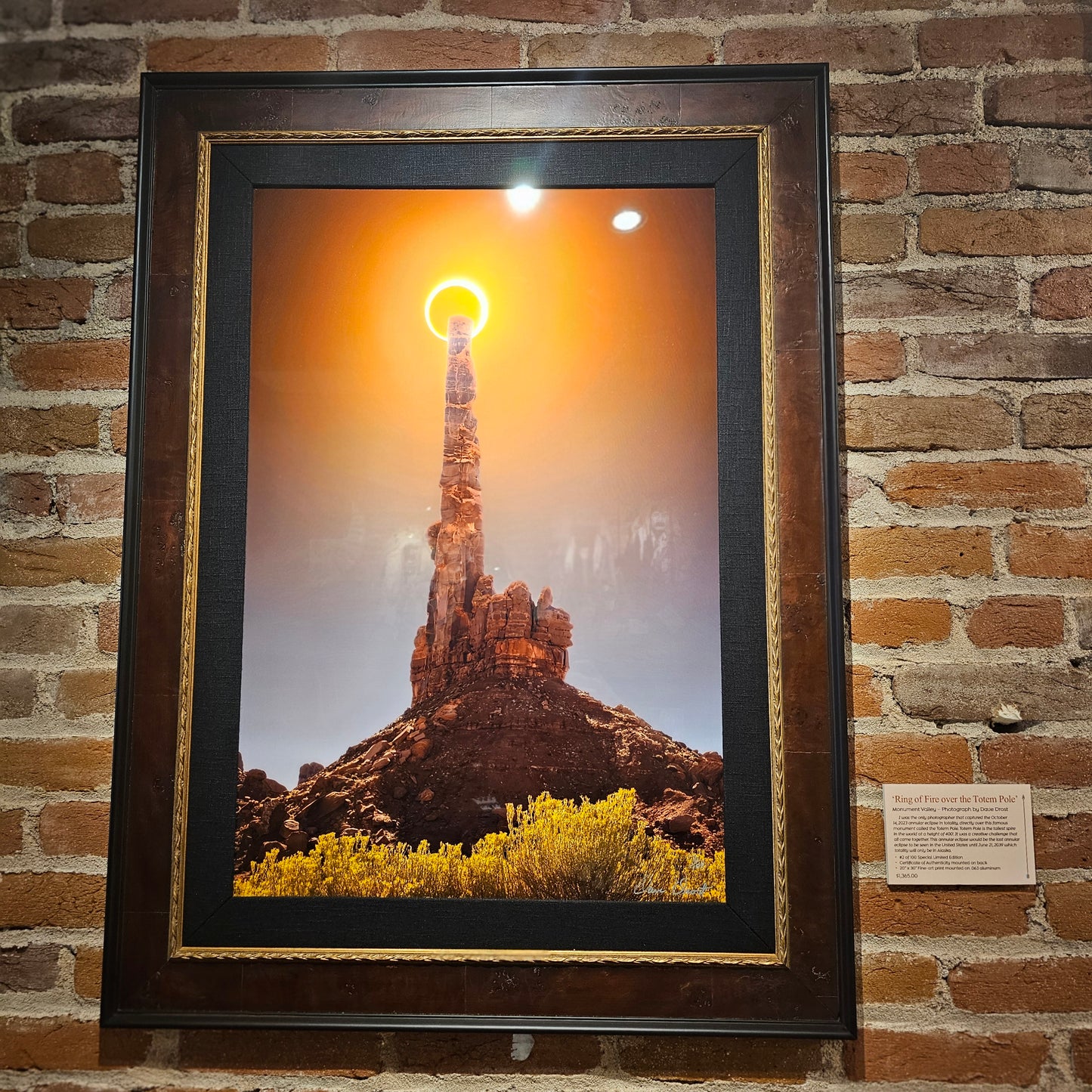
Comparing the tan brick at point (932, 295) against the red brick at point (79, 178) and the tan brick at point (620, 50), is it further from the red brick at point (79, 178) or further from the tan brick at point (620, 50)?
the red brick at point (79, 178)

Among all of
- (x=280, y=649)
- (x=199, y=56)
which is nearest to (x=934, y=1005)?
(x=280, y=649)

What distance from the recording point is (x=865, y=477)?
1.23 meters

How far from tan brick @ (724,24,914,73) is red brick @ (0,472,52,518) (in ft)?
4.01

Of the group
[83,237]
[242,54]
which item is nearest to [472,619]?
[83,237]

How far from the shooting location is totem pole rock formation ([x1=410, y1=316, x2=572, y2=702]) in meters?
1.19

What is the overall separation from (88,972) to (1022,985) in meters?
1.29

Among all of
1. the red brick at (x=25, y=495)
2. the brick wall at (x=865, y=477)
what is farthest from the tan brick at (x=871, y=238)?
the red brick at (x=25, y=495)

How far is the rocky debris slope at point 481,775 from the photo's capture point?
1176mm

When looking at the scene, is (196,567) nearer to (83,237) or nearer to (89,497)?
(89,497)

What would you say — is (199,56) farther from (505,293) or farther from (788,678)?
(788,678)

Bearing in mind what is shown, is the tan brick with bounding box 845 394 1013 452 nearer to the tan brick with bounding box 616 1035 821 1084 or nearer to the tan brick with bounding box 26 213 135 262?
the tan brick with bounding box 616 1035 821 1084

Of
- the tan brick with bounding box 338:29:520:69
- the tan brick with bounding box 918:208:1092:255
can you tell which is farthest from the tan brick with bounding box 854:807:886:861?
the tan brick with bounding box 338:29:520:69

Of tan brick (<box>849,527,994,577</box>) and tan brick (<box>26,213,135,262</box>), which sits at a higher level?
tan brick (<box>26,213,135,262</box>)

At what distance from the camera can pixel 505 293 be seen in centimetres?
124
